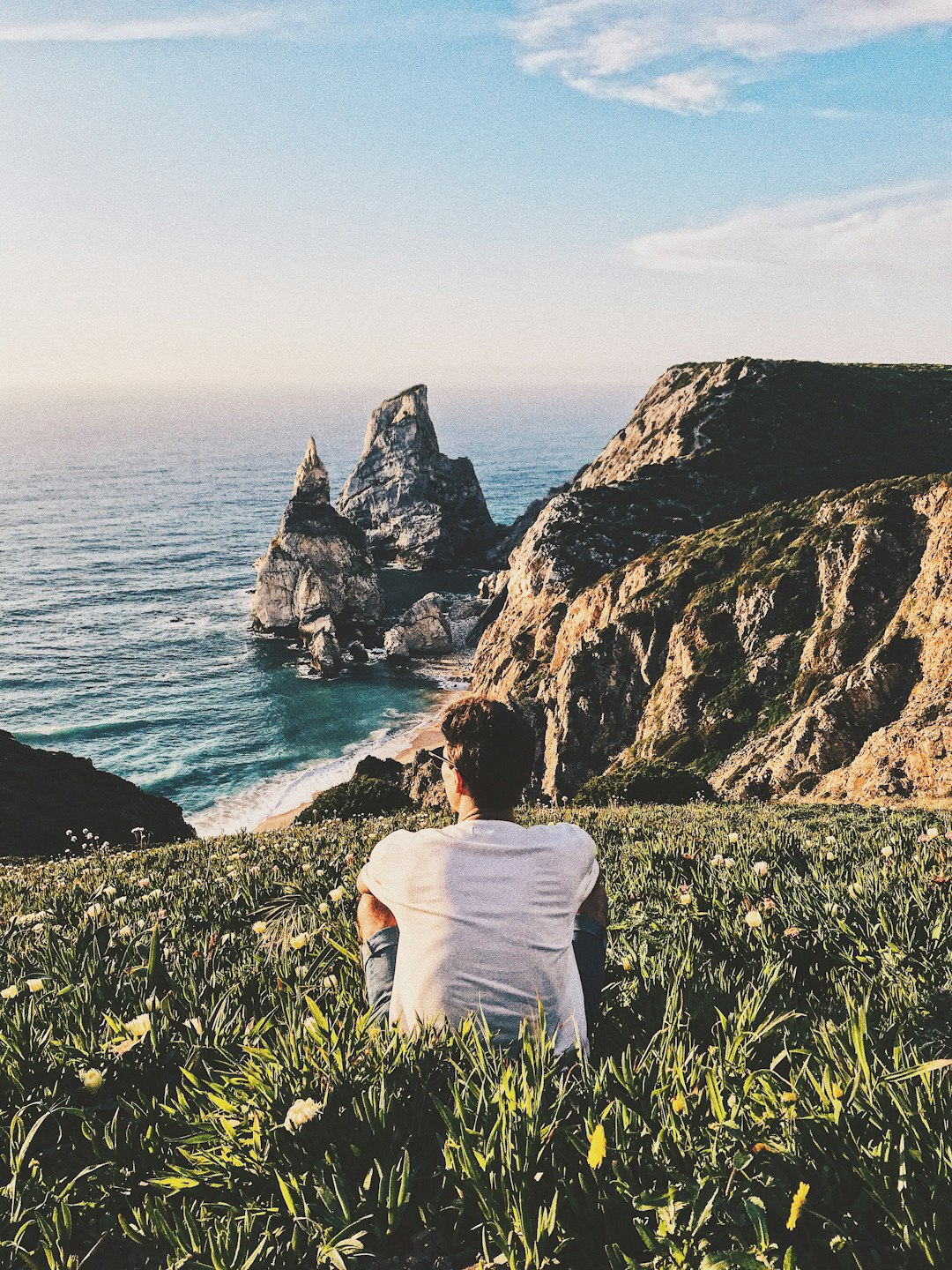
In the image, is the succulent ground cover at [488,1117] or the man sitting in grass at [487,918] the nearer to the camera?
the succulent ground cover at [488,1117]

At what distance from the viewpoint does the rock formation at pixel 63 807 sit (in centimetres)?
1869

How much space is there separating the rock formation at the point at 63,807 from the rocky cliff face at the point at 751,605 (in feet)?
71.2

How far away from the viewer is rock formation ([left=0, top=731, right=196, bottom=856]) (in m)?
18.7

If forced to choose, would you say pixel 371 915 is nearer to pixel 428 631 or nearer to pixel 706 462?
pixel 706 462

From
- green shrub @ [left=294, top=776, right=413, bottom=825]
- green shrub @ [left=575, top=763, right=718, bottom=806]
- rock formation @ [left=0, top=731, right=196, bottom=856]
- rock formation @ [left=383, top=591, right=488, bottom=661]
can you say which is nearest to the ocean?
rock formation @ [left=383, top=591, right=488, bottom=661]

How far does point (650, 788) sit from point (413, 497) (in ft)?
331

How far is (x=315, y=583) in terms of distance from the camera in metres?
80.6

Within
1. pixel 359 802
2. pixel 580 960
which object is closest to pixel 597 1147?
pixel 580 960

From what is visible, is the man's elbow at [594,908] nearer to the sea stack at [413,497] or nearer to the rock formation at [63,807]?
the rock formation at [63,807]

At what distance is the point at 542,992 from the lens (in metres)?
2.85

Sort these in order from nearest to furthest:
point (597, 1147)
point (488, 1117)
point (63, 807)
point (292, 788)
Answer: point (597, 1147)
point (488, 1117)
point (63, 807)
point (292, 788)

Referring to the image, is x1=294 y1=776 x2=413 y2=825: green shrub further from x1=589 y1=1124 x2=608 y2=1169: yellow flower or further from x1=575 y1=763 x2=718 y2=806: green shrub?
x1=589 y1=1124 x2=608 y2=1169: yellow flower

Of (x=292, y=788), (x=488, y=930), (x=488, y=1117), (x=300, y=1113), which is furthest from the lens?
(x=292, y=788)

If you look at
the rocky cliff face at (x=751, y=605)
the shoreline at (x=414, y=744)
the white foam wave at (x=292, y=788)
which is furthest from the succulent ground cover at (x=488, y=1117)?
the shoreline at (x=414, y=744)
